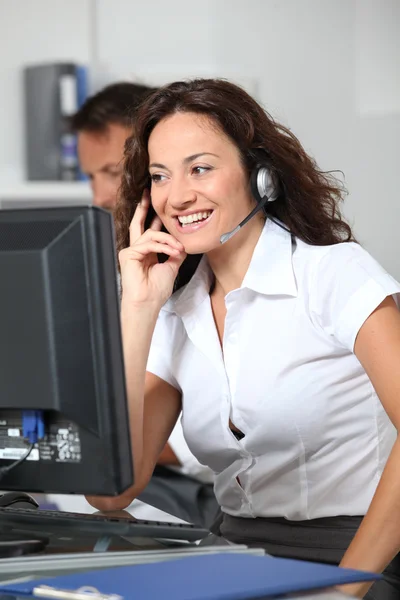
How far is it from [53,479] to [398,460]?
1.89 ft

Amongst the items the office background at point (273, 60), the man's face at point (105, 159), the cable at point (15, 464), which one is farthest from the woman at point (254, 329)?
the office background at point (273, 60)

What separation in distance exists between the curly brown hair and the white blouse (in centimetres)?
6

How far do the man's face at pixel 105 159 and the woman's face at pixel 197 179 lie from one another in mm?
1103

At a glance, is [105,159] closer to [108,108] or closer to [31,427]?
[108,108]

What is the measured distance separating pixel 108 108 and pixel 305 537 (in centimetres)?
162

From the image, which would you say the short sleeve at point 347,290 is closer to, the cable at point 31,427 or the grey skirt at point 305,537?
the grey skirt at point 305,537

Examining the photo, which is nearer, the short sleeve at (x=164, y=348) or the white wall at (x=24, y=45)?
the short sleeve at (x=164, y=348)

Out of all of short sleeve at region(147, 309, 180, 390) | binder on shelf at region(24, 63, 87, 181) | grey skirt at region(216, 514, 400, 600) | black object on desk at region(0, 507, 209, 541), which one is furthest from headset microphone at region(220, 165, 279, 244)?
binder on shelf at region(24, 63, 87, 181)

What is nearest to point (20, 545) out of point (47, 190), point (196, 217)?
point (196, 217)

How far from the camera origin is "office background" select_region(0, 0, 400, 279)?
3.17 m

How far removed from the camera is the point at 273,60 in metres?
3.37

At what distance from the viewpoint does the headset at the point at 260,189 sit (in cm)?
165

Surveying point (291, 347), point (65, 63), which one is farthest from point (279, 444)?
point (65, 63)

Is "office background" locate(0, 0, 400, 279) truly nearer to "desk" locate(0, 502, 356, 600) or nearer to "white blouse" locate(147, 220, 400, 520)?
"white blouse" locate(147, 220, 400, 520)
